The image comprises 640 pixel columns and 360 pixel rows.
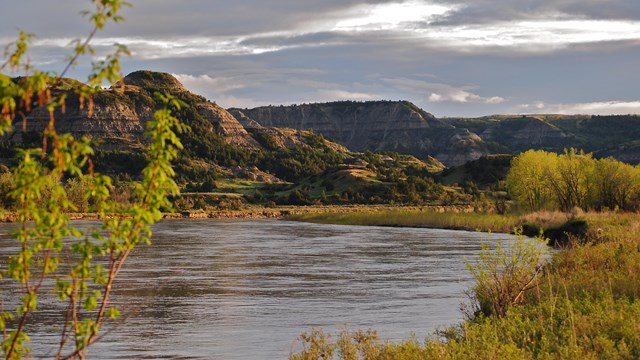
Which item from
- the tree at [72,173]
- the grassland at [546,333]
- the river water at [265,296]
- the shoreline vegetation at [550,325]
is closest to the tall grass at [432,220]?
the river water at [265,296]

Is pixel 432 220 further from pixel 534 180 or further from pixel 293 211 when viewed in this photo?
pixel 293 211

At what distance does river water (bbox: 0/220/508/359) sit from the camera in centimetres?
2541

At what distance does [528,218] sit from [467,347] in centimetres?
6640

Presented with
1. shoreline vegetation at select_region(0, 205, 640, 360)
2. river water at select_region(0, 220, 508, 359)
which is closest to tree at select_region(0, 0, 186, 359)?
shoreline vegetation at select_region(0, 205, 640, 360)

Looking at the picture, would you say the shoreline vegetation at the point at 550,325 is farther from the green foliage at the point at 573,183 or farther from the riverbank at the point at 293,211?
the riverbank at the point at 293,211

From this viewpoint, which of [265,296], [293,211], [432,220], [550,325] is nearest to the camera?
[550,325]

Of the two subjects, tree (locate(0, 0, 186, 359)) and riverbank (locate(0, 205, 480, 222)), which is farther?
riverbank (locate(0, 205, 480, 222))

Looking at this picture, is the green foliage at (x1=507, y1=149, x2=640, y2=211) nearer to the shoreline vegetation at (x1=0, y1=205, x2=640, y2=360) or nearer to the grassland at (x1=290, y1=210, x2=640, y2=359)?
the shoreline vegetation at (x1=0, y1=205, x2=640, y2=360)

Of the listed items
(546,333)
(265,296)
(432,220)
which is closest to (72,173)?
(546,333)

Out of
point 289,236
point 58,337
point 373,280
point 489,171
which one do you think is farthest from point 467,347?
point 489,171

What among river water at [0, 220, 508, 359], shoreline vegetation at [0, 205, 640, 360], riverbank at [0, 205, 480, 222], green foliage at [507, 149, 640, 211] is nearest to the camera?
shoreline vegetation at [0, 205, 640, 360]

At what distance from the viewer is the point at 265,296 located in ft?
121

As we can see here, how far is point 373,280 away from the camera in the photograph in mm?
43406

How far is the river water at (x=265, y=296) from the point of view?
25.4m
